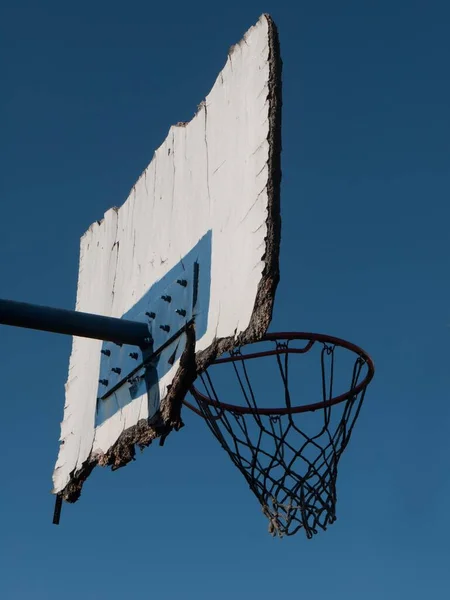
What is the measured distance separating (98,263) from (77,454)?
3.25 ft

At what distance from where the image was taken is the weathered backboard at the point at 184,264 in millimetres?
3486

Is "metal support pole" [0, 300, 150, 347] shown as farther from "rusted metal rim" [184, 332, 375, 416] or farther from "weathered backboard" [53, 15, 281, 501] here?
"rusted metal rim" [184, 332, 375, 416]

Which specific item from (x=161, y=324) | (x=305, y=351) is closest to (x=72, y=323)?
(x=161, y=324)

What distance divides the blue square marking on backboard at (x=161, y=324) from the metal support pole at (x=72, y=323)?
6cm

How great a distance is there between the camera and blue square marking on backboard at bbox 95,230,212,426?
12.6ft

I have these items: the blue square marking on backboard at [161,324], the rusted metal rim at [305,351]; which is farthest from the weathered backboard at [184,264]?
the rusted metal rim at [305,351]

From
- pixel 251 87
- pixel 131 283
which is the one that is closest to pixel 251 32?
pixel 251 87

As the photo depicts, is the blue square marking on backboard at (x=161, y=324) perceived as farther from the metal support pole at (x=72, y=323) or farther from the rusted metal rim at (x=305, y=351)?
the rusted metal rim at (x=305, y=351)

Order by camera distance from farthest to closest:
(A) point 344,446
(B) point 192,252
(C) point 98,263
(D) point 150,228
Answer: (A) point 344,446, (C) point 98,263, (D) point 150,228, (B) point 192,252

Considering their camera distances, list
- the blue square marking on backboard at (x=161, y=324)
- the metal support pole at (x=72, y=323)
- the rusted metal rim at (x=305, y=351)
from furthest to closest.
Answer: the rusted metal rim at (x=305, y=351) → the metal support pole at (x=72, y=323) → the blue square marking on backboard at (x=161, y=324)

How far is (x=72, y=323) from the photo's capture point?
407 centimetres

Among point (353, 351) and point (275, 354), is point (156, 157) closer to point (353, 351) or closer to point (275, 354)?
point (275, 354)

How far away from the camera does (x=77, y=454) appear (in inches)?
185

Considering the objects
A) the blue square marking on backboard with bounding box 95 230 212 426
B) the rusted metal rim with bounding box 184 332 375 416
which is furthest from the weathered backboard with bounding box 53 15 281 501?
the rusted metal rim with bounding box 184 332 375 416
